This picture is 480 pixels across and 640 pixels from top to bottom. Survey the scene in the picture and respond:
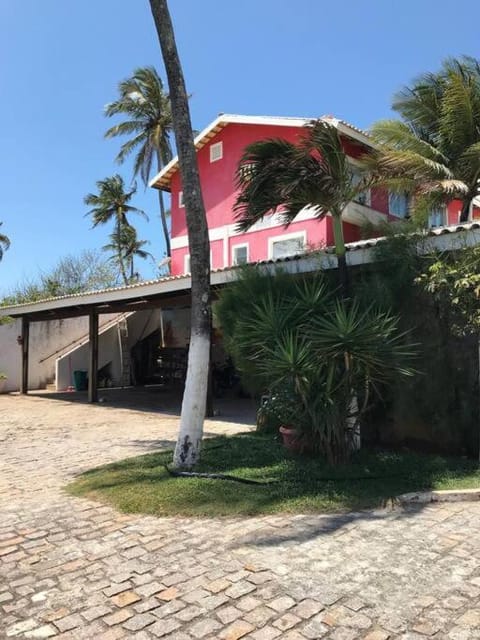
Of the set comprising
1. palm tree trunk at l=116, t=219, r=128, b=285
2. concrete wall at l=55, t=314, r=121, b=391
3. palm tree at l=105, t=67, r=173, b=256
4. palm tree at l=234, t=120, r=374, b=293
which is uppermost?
palm tree at l=105, t=67, r=173, b=256

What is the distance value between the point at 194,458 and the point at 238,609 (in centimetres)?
326

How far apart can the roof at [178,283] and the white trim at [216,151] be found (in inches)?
271

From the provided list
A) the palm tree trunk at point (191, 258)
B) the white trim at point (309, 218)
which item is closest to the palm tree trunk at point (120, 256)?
the white trim at point (309, 218)

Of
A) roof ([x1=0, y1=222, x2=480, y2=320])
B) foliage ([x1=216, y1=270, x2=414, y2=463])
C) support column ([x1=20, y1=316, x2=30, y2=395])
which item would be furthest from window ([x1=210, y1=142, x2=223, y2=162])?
foliage ([x1=216, y1=270, x2=414, y2=463])

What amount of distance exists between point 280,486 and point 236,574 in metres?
2.07

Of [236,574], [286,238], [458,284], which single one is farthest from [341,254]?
[286,238]

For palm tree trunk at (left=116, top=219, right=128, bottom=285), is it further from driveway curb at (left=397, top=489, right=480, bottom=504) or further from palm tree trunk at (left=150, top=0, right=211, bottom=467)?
driveway curb at (left=397, top=489, right=480, bottom=504)

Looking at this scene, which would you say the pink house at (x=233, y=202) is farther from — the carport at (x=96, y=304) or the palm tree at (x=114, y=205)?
the palm tree at (x=114, y=205)

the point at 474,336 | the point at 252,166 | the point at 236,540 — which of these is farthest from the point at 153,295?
the point at 236,540

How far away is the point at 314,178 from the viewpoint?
6.72 metres

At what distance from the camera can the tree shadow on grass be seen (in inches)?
197

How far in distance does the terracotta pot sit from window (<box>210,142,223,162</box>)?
13.8 meters

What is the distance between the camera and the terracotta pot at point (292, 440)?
6949 mm

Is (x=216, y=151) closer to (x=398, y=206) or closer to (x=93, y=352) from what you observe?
(x=398, y=206)
